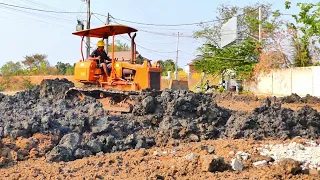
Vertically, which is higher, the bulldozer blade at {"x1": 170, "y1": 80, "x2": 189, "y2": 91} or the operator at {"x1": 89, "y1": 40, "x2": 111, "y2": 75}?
the operator at {"x1": 89, "y1": 40, "x2": 111, "y2": 75}

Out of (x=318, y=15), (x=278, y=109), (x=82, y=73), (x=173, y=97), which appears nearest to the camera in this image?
(x=278, y=109)

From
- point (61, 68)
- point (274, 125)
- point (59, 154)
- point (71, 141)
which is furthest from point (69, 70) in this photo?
point (59, 154)

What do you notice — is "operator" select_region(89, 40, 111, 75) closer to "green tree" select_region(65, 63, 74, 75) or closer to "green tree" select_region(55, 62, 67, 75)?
"green tree" select_region(65, 63, 74, 75)

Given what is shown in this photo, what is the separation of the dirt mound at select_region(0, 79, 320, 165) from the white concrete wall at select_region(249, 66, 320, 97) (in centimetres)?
1486

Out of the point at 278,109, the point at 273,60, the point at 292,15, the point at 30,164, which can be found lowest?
the point at 30,164

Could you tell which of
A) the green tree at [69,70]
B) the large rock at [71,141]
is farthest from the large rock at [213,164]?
the green tree at [69,70]

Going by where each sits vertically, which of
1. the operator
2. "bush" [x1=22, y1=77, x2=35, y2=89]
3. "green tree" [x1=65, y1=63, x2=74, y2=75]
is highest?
"green tree" [x1=65, y1=63, x2=74, y2=75]

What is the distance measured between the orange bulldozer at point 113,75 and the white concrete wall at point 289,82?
42.4ft

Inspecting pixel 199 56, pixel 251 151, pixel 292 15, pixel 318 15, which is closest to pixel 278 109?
pixel 251 151

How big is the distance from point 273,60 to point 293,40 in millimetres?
1732

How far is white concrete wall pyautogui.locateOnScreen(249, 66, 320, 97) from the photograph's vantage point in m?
24.4

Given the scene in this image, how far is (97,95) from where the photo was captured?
13.1 meters

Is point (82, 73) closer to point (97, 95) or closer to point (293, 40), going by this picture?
point (97, 95)

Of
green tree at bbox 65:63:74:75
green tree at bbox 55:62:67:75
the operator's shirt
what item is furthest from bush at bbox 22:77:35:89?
the operator's shirt
